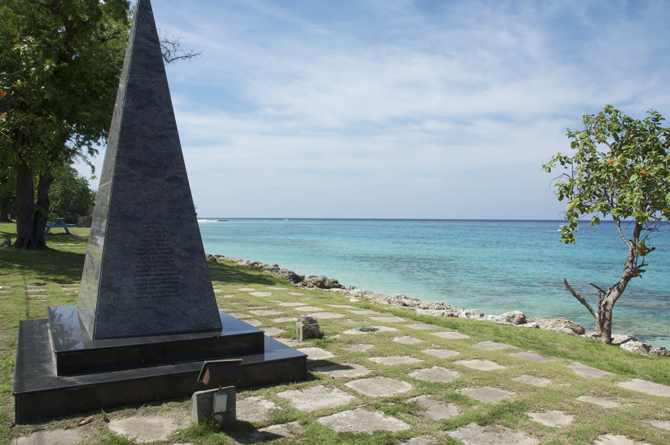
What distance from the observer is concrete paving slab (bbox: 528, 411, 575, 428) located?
3.05m

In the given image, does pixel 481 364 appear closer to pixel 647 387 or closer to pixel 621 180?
pixel 647 387

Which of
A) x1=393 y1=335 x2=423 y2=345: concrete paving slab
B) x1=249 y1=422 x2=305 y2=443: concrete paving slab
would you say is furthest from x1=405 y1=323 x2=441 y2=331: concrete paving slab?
x1=249 y1=422 x2=305 y2=443: concrete paving slab

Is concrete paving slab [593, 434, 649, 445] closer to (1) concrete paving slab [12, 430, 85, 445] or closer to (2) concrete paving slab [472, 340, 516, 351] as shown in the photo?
(2) concrete paving slab [472, 340, 516, 351]

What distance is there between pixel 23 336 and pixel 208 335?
77.4 inches

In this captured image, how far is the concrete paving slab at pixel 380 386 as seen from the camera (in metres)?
3.53

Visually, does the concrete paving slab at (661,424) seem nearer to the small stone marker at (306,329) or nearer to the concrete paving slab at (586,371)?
the concrete paving slab at (586,371)

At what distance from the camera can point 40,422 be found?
2850 mm

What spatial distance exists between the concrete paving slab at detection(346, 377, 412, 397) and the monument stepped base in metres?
0.52

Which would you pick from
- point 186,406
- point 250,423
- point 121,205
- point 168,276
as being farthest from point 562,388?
point 121,205

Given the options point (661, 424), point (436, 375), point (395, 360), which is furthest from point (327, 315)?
point (661, 424)

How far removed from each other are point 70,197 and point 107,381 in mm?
39291

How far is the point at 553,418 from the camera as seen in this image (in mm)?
3156

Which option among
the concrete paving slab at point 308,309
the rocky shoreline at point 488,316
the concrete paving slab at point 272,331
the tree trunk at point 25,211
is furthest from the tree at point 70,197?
the concrete paving slab at point 272,331

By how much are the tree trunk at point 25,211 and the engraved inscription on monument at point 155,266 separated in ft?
41.2
